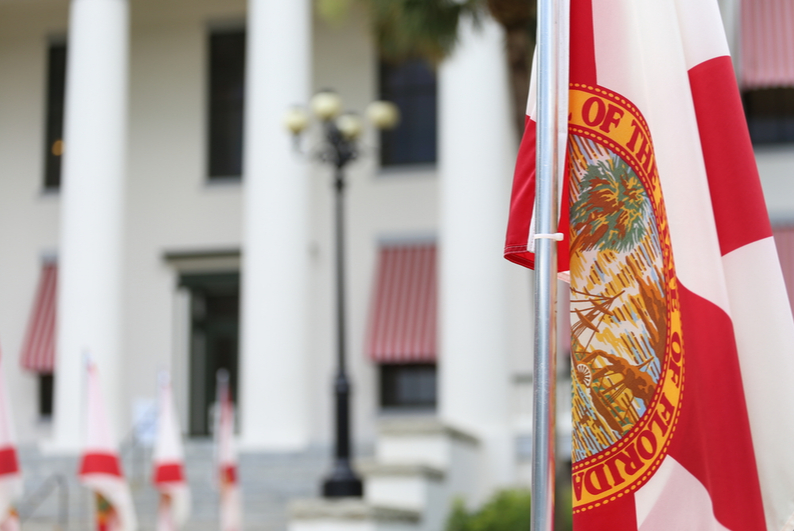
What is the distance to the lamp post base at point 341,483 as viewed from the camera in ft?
41.9

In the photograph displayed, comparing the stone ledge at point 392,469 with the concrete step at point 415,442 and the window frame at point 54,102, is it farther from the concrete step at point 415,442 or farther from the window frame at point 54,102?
the window frame at point 54,102

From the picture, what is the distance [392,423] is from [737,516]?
36.0 feet

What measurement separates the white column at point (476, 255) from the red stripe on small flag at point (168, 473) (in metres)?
5.24

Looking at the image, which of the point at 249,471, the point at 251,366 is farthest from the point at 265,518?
the point at 251,366

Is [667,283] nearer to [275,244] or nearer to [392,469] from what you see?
[392,469]

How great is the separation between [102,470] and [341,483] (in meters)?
3.75

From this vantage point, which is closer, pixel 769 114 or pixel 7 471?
pixel 7 471

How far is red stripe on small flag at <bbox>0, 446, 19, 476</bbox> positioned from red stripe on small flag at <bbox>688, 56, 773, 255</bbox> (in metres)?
5.67

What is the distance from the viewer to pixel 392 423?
13789 mm

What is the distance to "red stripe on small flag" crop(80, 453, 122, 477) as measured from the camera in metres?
9.57

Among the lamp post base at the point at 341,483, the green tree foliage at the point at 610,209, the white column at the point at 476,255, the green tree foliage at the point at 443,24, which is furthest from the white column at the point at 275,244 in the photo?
the green tree foliage at the point at 610,209

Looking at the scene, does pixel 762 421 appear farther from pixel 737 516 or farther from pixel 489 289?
pixel 489 289

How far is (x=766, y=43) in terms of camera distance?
59.2 ft

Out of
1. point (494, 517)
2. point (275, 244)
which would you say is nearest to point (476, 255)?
point (275, 244)
